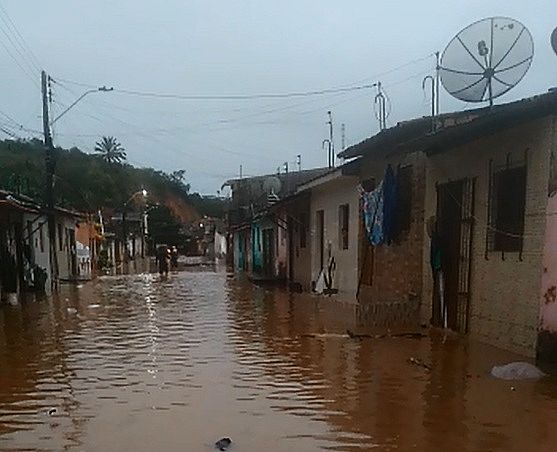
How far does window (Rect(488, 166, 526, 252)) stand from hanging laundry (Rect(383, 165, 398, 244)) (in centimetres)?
371

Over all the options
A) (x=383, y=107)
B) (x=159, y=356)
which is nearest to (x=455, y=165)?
(x=383, y=107)

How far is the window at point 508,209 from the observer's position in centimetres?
880

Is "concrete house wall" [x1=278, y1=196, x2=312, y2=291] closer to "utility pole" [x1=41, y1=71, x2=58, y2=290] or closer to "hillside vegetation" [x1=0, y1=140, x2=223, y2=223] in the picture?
"utility pole" [x1=41, y1=71, x2=58, y2=290]

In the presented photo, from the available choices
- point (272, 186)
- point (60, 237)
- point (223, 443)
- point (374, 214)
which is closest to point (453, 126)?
point (374, 214)

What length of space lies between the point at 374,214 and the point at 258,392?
25.3 feet

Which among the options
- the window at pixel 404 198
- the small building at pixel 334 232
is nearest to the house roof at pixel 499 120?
the window at pixel 404 198

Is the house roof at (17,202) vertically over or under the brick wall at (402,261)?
over

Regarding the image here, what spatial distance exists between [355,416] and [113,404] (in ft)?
9.15

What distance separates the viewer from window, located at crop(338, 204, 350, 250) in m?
17.9

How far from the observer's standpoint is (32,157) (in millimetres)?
44625

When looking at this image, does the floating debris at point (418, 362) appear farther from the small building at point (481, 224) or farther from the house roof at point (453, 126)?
the house roof at point (453, 126)

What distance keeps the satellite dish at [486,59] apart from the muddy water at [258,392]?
463 centimetres

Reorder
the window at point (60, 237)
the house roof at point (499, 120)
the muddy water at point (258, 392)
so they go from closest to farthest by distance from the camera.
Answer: the muddy water at point (258, 392), the house roof at point (499, 120), the window at point (60, 237)

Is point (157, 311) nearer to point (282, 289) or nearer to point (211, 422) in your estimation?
point (282, 289)
